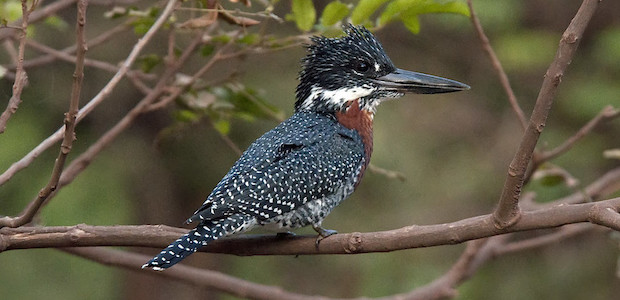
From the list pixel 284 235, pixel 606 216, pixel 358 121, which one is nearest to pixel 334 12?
pixel 358 121

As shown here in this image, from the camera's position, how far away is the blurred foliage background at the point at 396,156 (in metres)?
4.71

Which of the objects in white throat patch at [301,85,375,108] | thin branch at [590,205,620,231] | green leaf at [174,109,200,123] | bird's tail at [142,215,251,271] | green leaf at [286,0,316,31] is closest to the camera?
thin branch at [590,205,620,231]

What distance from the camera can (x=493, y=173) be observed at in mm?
5152

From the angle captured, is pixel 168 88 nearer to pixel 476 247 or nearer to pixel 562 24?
pixel 476 247

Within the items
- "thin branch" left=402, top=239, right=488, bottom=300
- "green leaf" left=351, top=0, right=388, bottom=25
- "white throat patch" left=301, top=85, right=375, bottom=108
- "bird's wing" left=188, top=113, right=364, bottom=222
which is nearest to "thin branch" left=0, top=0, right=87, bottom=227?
"bird's wing" left=188, top=113, right=364, bottom=222

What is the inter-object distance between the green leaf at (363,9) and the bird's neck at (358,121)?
35 centimetres

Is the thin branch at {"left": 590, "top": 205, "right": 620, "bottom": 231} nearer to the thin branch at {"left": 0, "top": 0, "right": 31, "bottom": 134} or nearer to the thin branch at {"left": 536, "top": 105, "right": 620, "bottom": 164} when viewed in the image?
the thin branch at {"left": 536, "top": 105, "right": 620, "bottom": 164}

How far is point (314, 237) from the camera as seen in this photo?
8.74 feet

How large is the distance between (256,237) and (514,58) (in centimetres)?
278

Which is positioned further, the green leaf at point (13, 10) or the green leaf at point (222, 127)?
the green leaf at point (222, 127)

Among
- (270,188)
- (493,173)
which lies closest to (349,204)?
(493,173)

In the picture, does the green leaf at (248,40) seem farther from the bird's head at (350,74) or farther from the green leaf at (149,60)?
the green leaf at (149,60)

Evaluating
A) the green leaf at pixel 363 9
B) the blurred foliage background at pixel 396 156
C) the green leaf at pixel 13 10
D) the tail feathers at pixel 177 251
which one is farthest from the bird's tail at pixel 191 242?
the blurred foliage background at pixel 396 156

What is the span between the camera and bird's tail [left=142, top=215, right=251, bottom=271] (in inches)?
96.0
